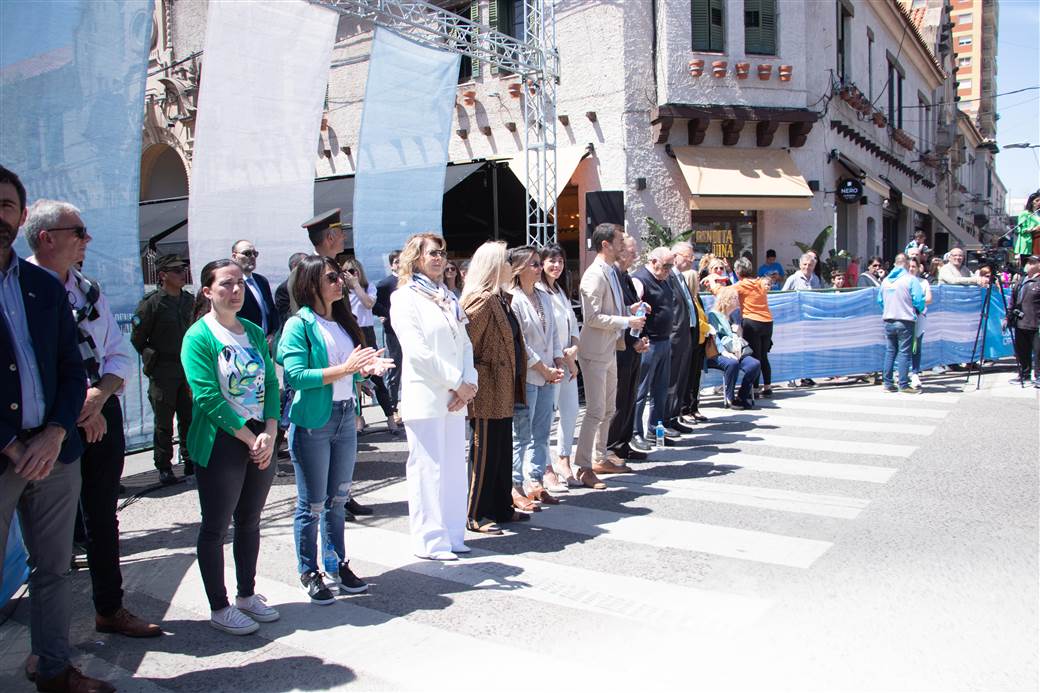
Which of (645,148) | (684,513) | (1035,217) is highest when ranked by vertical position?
(645,148)

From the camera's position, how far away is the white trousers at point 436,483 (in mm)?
5160

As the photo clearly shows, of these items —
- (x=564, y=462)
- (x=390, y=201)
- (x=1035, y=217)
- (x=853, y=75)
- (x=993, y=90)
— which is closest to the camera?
(x=564, y=462)

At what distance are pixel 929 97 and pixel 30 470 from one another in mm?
36452

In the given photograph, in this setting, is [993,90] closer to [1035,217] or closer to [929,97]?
[929,97]

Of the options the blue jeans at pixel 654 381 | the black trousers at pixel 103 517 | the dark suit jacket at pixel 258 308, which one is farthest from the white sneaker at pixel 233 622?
the blue jeans at pixel 654 381

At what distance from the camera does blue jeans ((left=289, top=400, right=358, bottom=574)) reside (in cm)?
457

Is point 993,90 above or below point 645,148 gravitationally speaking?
above

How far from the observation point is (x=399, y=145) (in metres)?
10.9

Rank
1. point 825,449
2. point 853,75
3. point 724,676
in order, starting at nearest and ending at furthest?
1. point 724,676
2. point 825,449
3. point 853,75

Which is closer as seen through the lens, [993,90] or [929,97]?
[929,97]

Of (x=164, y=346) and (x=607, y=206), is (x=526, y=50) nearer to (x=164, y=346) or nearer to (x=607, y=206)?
(x=607, y=206)

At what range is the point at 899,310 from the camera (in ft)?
38.2

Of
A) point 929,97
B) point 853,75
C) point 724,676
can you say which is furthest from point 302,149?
point 929,97

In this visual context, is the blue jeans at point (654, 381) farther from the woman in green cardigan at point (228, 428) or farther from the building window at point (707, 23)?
the building window at point (707, 23)
